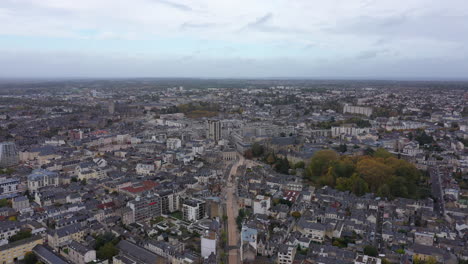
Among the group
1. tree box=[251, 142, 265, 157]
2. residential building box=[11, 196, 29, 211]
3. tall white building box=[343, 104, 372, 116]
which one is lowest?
residential building box=[11, 196, 29, 211]

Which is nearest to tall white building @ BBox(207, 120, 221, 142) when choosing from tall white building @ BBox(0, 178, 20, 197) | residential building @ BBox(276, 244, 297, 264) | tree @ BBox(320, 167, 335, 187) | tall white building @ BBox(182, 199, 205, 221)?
tree @ BBox(320, 167, 335, 187)

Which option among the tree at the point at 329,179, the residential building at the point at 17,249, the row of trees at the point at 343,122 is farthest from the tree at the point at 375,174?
the row of trees at the point at 343,122

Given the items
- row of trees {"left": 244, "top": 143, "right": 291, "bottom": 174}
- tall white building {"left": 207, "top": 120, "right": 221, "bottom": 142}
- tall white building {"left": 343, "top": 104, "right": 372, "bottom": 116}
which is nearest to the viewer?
row of trees {"left": 244, "top": 143, "right": 291, "bottom": 174}

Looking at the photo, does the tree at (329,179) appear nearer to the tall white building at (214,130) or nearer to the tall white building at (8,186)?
the tall white building at (214,130)

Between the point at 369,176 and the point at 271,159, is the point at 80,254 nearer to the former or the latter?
the point at 369,176

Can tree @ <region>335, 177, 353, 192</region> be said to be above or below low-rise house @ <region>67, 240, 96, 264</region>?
above

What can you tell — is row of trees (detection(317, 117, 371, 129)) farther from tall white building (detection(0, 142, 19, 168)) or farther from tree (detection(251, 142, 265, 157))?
tall white building (detection(0, 142, 19, 168))

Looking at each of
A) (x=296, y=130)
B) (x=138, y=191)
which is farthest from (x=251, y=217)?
(x=296, y=130)
